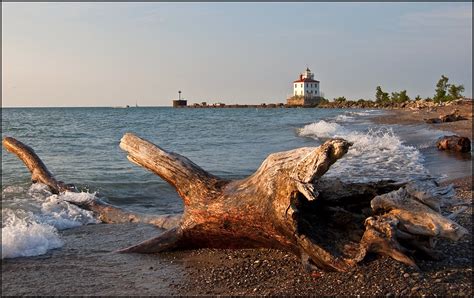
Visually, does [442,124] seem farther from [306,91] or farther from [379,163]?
[306,91]

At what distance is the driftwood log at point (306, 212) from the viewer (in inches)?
183

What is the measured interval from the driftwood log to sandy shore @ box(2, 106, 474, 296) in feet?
0.51

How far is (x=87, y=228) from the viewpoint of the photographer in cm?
766

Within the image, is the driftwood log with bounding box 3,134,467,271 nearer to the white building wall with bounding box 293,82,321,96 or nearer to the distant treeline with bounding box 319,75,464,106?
the distant treeline with bounding box 319,75,464,106

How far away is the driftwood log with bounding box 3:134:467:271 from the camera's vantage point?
4648 mm

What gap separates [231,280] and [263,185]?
1077 millimetres

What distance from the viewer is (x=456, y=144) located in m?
15.5

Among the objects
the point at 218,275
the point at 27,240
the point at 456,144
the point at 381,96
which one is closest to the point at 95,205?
the point at 27,240

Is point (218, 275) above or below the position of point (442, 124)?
below

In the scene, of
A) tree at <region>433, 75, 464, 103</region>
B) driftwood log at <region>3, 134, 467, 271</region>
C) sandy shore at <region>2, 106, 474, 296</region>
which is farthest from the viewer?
tree at <region>433, 75, 464, 103</region>

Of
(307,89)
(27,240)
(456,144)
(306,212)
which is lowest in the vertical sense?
(27,240)

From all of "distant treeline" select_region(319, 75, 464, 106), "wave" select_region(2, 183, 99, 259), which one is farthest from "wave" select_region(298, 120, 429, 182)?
"distant treeline" select_region(319, 75, 464, 106)

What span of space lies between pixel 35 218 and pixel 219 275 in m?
4.05

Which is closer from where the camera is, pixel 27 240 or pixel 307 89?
pixel 27 240
